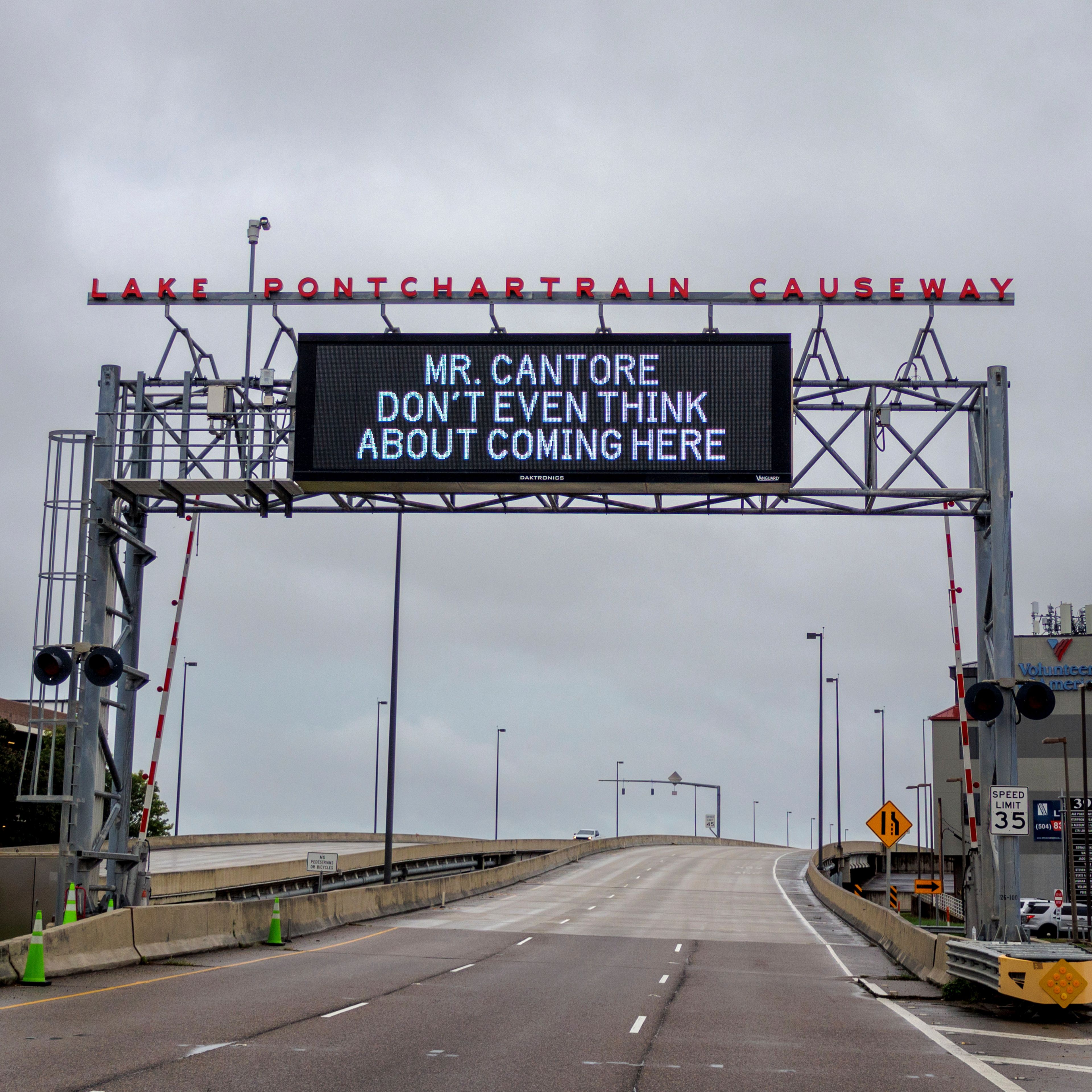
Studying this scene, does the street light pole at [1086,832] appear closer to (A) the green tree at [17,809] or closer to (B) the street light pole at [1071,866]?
(B) the street light pole at [1071,866]

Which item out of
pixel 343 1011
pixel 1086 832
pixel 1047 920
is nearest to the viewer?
pixel 343 1011

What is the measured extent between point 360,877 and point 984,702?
4200cm

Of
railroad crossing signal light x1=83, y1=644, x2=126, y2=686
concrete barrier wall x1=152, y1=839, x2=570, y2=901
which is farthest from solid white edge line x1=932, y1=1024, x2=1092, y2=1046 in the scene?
concrete barrier wall x1=152, y1=839, x2=570, y2=901

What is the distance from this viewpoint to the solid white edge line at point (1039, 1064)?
13.9m

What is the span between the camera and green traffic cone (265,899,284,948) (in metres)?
26.2

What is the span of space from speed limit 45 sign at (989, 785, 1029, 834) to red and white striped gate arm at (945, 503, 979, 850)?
0.47 m

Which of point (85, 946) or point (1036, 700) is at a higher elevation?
point (1036, 700)

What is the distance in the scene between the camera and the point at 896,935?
28.6 m

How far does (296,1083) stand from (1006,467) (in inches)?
627

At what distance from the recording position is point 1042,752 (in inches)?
3344

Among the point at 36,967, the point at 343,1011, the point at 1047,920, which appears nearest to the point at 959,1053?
the point at 343,1011

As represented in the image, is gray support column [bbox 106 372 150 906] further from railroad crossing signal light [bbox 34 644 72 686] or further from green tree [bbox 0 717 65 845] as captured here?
green tree [bbox 0 717 65 845]

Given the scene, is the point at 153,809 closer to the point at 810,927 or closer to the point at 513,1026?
the point at 810,927

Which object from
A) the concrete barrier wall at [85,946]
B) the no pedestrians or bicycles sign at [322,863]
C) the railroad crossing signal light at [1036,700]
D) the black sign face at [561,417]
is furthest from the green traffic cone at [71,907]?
the railroad crossing signal light at [1036,700]
